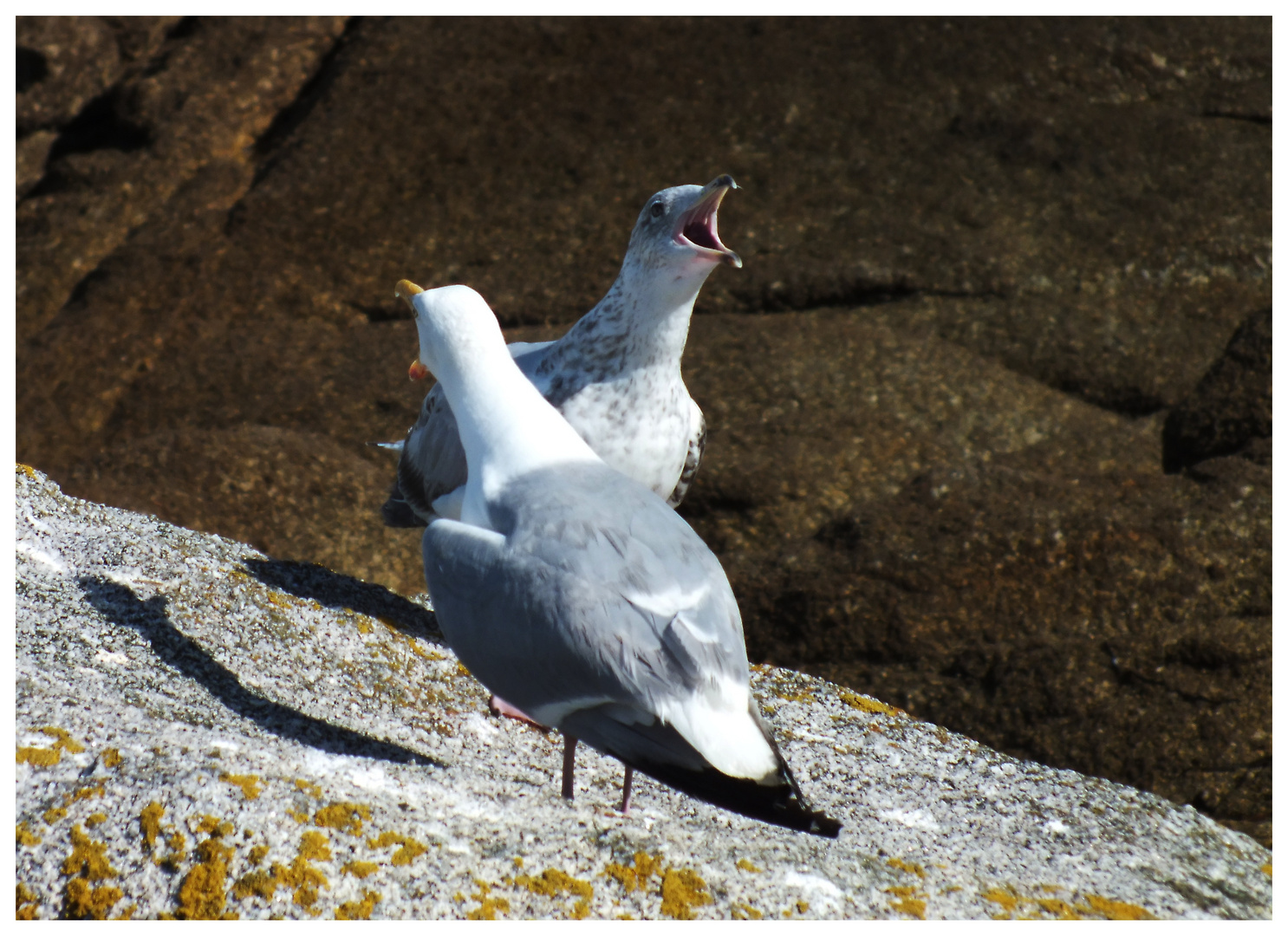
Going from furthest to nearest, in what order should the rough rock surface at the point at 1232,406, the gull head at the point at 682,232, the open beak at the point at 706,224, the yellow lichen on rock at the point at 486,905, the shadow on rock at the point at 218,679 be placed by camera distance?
the rough rock surface at the point at 1232,406
the gull head at the point at 682,232
the open beak at the point at 706,224
the shadow on rock at the point at 218,679
the yellow lichen on rock at the point at 486,905

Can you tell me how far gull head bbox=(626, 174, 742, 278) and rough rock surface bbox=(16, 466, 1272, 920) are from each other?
1.54 meters

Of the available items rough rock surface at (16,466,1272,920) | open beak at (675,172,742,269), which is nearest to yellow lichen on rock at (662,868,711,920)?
rough rock surface at (16,466,1272,920)

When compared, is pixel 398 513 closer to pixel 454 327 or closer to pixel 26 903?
pixel 454 327

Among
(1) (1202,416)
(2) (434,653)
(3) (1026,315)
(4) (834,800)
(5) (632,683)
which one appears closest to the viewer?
(5) (632,683)

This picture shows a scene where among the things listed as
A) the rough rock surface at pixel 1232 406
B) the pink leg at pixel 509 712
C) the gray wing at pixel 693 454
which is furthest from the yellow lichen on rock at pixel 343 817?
the rough rock surface at pixel 1232 406

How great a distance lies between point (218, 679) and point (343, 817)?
3.04 ft

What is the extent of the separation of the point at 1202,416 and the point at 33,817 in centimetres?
601

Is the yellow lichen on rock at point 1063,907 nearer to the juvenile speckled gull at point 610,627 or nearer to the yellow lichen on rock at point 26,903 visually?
the juvenile speckled gull at point 610,627

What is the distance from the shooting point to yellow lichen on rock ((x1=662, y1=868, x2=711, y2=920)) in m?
2.84

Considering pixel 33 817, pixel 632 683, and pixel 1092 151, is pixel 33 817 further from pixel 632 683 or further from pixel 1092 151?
pixel 1092 151

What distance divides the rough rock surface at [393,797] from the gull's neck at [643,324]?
119 centimetres

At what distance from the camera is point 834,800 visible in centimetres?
369

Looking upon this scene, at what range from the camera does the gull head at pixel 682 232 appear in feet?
14.7

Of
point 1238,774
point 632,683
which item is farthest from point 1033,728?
point 632,683
